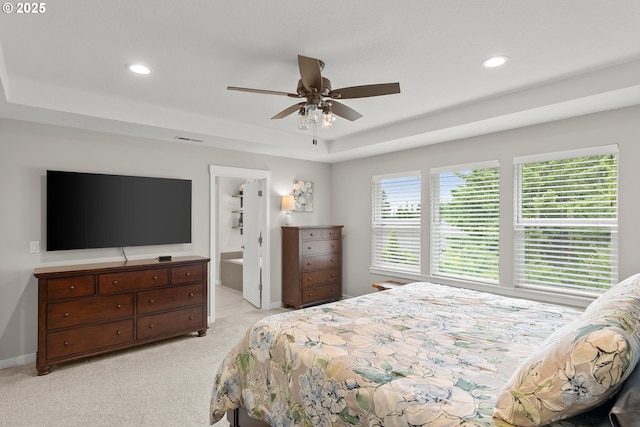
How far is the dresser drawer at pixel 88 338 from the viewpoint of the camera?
310 cm

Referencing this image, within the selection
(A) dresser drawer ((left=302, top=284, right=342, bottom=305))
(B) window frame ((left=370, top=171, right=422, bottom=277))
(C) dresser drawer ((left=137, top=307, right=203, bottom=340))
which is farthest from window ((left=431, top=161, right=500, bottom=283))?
(C) dresser drawer ((left=137, top=307, right=203, bottom=340))

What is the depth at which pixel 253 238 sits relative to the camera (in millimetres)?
5434

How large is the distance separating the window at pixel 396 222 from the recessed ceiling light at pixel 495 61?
2.21 meters

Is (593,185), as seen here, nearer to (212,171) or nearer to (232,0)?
(232,0)

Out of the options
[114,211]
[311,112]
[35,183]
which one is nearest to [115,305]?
[114,211]

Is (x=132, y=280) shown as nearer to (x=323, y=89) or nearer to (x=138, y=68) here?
(x=138, y=68)

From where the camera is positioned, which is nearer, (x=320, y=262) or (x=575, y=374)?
(x=575, y=374)

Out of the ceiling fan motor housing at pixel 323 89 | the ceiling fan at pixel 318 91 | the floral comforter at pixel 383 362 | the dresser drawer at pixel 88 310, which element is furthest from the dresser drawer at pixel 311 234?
the ceiling fan motor housing at pixel 323 89

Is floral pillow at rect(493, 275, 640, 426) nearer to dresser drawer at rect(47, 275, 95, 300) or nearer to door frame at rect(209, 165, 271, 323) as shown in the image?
dresser drawer at rect(47, 275, 95, 300)

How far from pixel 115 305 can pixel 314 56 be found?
3.04m

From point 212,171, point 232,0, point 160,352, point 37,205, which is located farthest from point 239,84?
point 160,352

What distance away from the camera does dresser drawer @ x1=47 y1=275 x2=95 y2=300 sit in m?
3.09

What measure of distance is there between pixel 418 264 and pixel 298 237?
1766 mm

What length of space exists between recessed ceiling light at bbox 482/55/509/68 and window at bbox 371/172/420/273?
2.21 m
